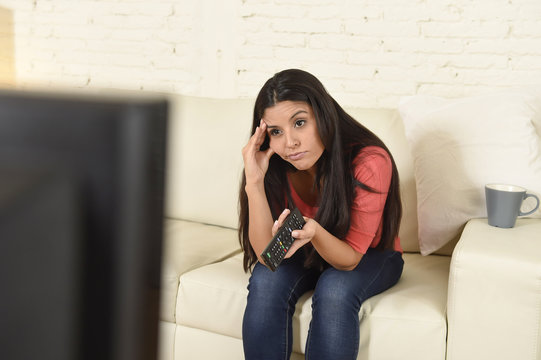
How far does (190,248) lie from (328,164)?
0.53m

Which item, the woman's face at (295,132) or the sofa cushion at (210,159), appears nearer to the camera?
the woman's face at (295,132)

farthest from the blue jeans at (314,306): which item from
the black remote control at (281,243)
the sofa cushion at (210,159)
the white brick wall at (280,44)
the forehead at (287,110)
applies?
the white brick wall at (280,44)

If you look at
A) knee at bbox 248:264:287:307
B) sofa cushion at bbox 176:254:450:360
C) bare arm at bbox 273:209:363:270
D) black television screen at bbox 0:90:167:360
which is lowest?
sofa cushion at bbox 176:254:450:360

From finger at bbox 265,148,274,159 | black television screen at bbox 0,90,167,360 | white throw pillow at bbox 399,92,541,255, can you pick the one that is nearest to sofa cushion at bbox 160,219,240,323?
finger at bbox 265,148,274,159

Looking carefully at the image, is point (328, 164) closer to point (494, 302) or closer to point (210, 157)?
point (494, 302)

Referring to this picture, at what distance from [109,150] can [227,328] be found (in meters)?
1.35

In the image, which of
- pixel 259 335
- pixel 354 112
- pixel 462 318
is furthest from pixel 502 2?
pixel 259 335

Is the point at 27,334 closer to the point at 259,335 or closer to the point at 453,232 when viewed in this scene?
the point at 259,335

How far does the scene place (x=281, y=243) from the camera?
1302 millimetres

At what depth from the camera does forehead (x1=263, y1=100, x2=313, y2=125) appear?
4.72ft

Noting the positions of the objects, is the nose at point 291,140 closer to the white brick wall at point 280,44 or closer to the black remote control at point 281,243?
the black remote control at point 281,243

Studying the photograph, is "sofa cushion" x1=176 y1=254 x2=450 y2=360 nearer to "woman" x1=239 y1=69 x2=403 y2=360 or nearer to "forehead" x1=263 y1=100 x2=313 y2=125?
"woman" x1=239 y1=69 x2=403 y2=360

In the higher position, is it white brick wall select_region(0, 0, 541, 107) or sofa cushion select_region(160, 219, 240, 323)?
white brick wall select_region(0, 0, 541, 107)

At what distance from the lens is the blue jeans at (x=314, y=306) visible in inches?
52.6
